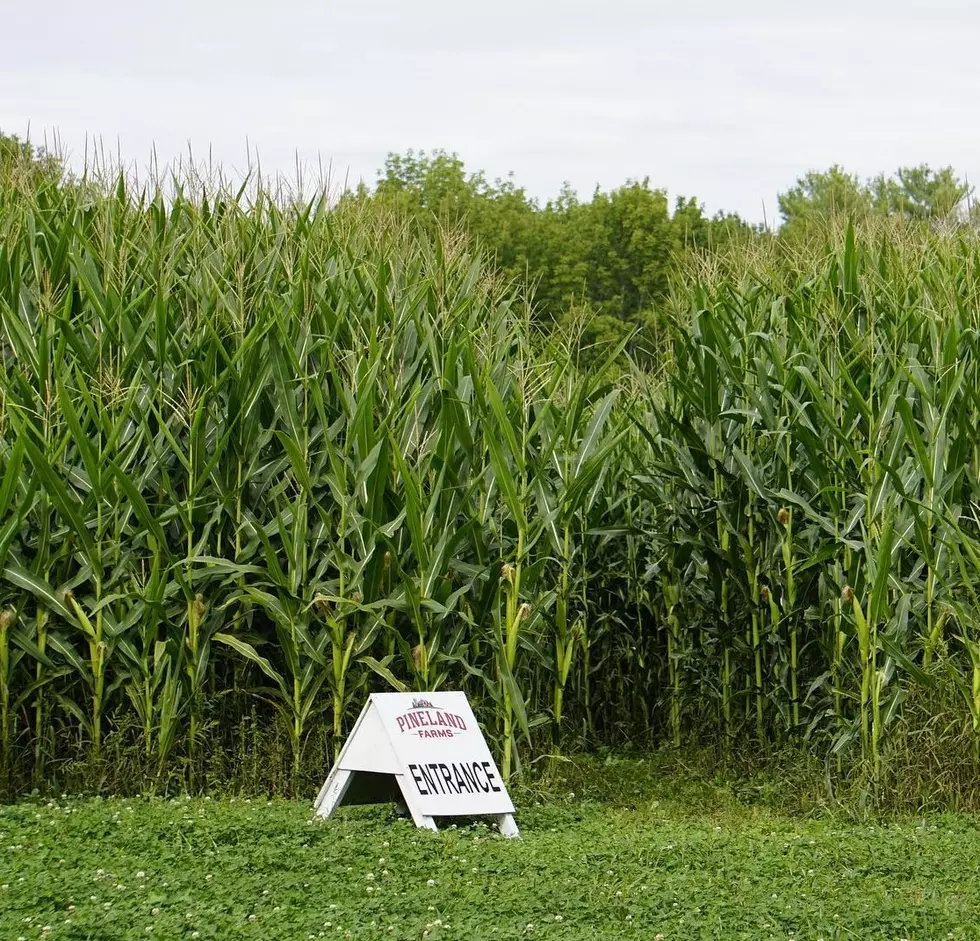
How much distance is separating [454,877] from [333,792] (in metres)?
1.04

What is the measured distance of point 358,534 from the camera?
245 inches

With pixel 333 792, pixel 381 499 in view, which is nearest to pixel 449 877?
pixel 333 792

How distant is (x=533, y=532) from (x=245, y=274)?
7.13ft

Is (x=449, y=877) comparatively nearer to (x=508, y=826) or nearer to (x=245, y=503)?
(x=508, y=826)

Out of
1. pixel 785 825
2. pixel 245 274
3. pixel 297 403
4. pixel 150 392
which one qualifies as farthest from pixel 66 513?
pixel 785 825

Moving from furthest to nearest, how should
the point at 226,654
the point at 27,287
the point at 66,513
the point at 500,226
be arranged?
the point at 500,226 → the point at 27,287 → the point at 226,654 → the point at 66,513

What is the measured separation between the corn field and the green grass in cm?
67

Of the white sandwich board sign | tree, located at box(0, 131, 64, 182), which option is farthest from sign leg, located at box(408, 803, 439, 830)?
tree, located at box(0, 131, 64, 182)

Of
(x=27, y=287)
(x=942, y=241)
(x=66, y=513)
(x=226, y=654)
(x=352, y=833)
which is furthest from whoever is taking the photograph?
(x=942, y=241)

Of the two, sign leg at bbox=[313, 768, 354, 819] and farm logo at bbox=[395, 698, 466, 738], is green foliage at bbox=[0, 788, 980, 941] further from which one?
farm logo at bbox=[395, 698, 466, 738]

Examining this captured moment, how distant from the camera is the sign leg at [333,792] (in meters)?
5.55

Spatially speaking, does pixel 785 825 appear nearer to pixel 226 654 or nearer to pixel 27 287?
pixel 226 654

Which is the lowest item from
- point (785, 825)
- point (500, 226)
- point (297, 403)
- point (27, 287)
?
point (785, 825)

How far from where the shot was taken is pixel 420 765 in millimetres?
5543
